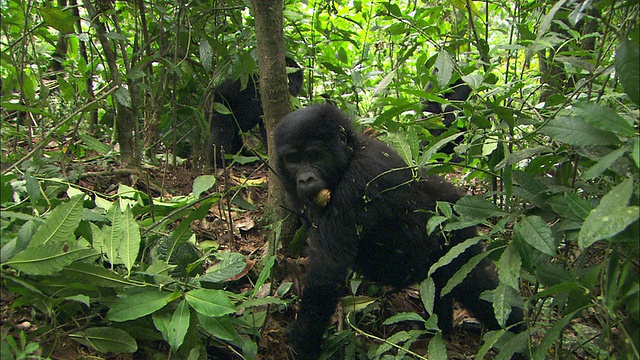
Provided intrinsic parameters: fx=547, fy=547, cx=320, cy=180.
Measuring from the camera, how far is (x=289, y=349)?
3914 millimetres

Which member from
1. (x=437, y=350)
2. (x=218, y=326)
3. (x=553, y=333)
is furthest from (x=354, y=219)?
(x=553, y=333)

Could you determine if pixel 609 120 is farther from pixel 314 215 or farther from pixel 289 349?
pixel 289 349

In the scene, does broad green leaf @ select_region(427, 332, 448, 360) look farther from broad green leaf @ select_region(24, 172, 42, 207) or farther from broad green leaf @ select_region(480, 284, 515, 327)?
broad green leaf @ select_region(24, 172, 42, 207)

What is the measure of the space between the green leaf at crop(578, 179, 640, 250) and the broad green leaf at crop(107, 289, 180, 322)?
1903 mm

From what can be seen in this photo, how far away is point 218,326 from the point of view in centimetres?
285

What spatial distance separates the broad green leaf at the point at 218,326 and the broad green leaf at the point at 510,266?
1.38 metres

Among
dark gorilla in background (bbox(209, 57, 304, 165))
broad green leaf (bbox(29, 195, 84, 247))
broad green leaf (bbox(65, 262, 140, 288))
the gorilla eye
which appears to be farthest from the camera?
dark gorilla in background (bbox(209, 57, 304, 165))

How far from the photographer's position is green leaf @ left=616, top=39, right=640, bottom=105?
197 centimetres

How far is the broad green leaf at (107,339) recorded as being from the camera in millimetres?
2748

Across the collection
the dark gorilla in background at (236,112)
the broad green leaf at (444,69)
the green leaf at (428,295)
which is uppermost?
the broad green leaf at (444,69)

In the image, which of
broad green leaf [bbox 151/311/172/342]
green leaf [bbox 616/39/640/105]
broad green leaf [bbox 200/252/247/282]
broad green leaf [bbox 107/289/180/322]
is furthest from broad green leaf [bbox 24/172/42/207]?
green leaf [bbox 616/39/640/105]

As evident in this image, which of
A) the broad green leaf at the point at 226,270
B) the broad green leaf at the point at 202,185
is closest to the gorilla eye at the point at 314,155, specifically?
the broad green leaf at the point at 202,185

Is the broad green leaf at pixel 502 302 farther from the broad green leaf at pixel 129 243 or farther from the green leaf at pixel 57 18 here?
the green leaf at pixel 57 18

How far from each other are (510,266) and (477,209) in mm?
360
